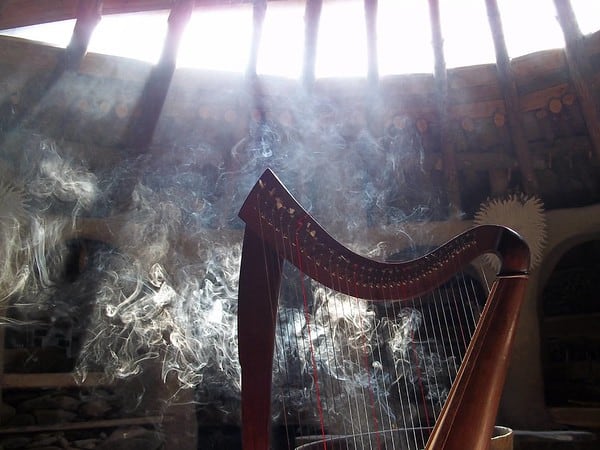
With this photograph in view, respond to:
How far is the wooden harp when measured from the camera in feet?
4.00

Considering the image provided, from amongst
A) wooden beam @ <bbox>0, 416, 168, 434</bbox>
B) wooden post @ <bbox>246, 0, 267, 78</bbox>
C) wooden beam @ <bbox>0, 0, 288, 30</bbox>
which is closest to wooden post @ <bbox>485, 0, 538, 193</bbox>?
wooden post @ <bbox>246, 0, 267, 78</bbox>

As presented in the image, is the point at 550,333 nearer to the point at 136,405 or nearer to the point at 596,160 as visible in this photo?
the point at 596,160

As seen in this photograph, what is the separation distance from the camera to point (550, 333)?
181 inches

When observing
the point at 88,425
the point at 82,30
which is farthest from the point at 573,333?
the point at 82,30

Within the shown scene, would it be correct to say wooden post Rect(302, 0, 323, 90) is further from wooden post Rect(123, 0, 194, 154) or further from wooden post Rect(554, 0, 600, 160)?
wooden post Rect(554, 0, 600, 160)

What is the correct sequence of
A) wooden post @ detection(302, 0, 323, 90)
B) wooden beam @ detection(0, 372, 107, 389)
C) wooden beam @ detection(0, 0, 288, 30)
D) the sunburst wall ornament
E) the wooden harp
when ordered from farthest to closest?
the sunburst wall ornament < wooden post @ detection(302, 0, 323, 90) < wooden beam @ detection(0, 372, 107, 389) < wooden beam @ detection(0, 0, 288, 30) < the wooden harp

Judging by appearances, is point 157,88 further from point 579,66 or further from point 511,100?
point 579,66

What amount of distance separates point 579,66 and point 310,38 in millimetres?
2177

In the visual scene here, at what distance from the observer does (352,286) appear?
1.55 meters

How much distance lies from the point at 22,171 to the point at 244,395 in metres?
3.51

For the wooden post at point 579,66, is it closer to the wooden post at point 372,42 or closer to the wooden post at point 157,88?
the wooden post at point 372,42

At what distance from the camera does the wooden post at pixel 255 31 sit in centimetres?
396

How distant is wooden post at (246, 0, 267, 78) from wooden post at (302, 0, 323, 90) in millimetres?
375

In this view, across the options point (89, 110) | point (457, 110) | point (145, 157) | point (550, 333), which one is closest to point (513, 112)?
point (457, 110)
